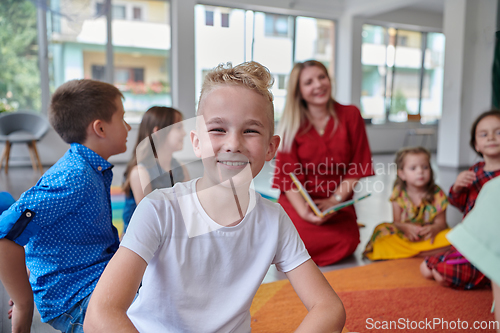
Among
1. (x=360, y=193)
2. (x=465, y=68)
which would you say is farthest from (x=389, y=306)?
(x=465, y=68)

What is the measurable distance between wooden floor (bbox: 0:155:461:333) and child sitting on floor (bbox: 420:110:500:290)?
1.31 ft

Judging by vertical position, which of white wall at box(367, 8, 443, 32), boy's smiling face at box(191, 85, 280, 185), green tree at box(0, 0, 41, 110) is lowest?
boy's smiling face at box(191, 85, 280, 185)

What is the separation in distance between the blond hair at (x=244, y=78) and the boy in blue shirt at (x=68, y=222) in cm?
42

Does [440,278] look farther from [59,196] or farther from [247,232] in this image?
[59,196]

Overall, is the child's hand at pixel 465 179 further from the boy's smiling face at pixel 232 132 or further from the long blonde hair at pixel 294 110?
the boy's smiling face at pixel 232 132

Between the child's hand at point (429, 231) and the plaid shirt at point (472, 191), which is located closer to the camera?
the plaid shirt at point (472, 191)

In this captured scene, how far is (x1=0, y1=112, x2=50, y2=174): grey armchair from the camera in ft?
14.3

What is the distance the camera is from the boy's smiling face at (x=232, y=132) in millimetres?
619

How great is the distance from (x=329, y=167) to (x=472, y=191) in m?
0.64

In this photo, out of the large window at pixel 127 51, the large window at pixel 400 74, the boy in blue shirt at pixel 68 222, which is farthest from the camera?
the large window at pixel 400 74

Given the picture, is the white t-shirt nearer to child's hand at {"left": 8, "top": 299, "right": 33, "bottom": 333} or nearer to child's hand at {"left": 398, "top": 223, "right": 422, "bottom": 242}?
child's hand at {"left": 8, "top": 299, "right": 33, "bottom": 333}

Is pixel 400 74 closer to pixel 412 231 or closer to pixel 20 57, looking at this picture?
pixel 20 57

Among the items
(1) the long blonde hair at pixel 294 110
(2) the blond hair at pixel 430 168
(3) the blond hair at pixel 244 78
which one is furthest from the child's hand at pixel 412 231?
(3) the blond hair at pixel 244 78

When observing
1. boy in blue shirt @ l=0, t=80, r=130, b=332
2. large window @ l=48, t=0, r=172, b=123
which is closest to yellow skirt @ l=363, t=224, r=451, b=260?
boy in blue shirt @ l=0, t=80, r=130, b=332
